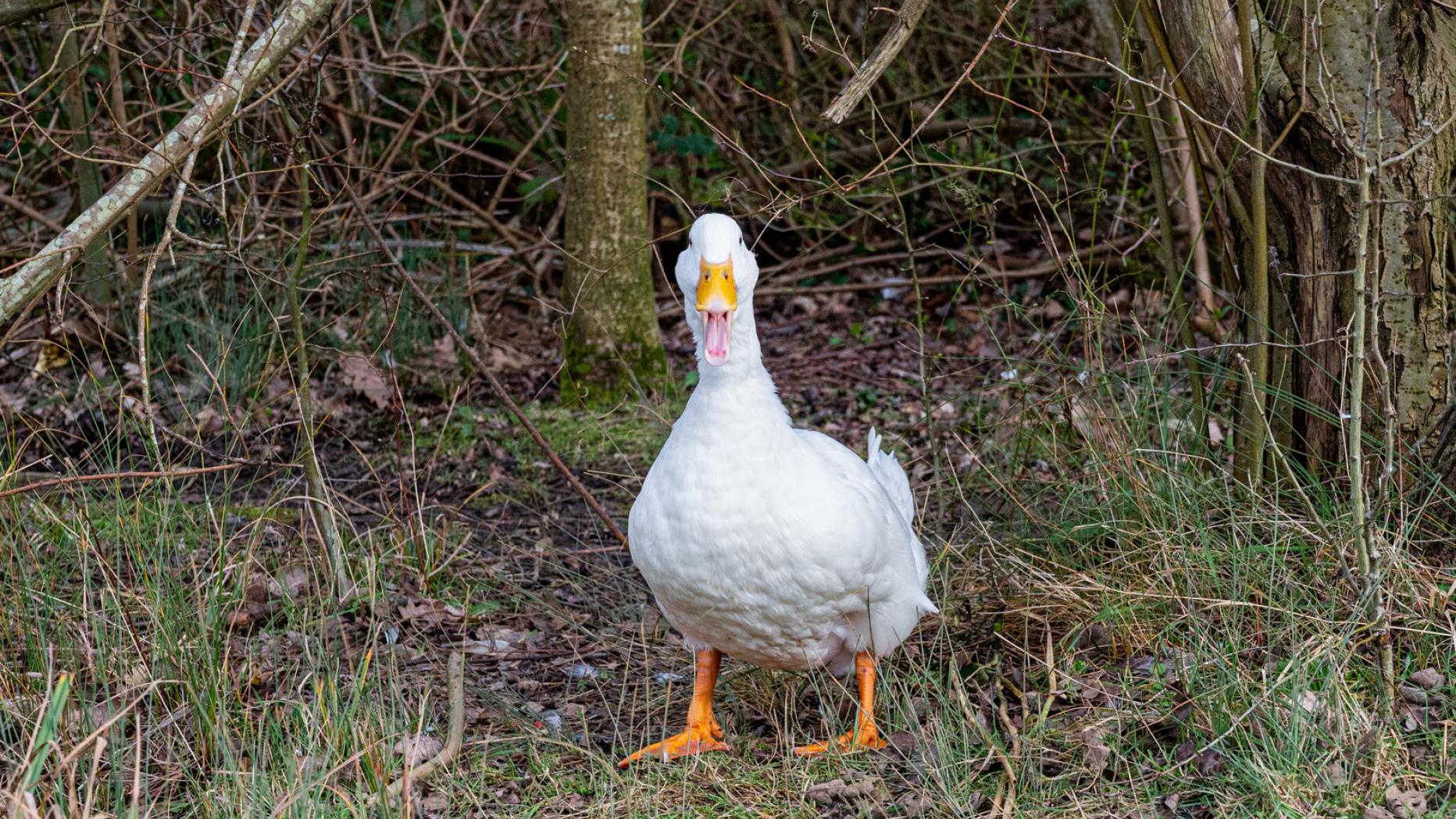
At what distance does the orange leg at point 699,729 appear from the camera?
348cm

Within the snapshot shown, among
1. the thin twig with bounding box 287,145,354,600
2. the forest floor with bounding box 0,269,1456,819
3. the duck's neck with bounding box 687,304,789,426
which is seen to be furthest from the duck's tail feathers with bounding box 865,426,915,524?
the thin twig with bounding box 287,145,354,600

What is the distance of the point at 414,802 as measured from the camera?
3174 mm

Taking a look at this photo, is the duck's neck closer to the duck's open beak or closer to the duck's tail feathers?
the duck's open beak

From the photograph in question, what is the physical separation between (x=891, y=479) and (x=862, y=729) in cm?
80

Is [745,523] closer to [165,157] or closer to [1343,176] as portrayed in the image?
[165,157]

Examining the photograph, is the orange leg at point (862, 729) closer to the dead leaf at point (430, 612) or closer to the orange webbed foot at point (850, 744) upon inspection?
the orange webbed foot at point (850, 744)

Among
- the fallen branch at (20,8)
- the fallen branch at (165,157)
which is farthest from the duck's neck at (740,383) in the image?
the fallen branch at (20,8)

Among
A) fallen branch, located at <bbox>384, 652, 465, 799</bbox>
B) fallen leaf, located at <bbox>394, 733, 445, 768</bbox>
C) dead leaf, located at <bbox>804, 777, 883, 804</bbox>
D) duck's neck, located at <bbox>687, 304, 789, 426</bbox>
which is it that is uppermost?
duck's neck, located at <bbox>687, 304, 789, 426</bbox>

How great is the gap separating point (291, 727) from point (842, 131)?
6.06 metres

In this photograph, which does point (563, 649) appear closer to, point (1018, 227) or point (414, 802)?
point (414, 802)

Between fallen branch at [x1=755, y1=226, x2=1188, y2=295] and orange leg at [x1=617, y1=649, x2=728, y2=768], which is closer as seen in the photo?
orange leg at [x1=617, y1=649, x2=728, y2=768]

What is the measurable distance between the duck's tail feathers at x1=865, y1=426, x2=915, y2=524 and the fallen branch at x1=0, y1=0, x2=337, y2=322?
196 cm

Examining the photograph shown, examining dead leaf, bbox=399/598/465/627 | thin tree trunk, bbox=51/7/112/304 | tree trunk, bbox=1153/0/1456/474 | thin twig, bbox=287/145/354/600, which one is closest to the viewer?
tree trunk, bbox=1153/0/1456/474

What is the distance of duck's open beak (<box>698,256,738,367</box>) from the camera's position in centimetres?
319
